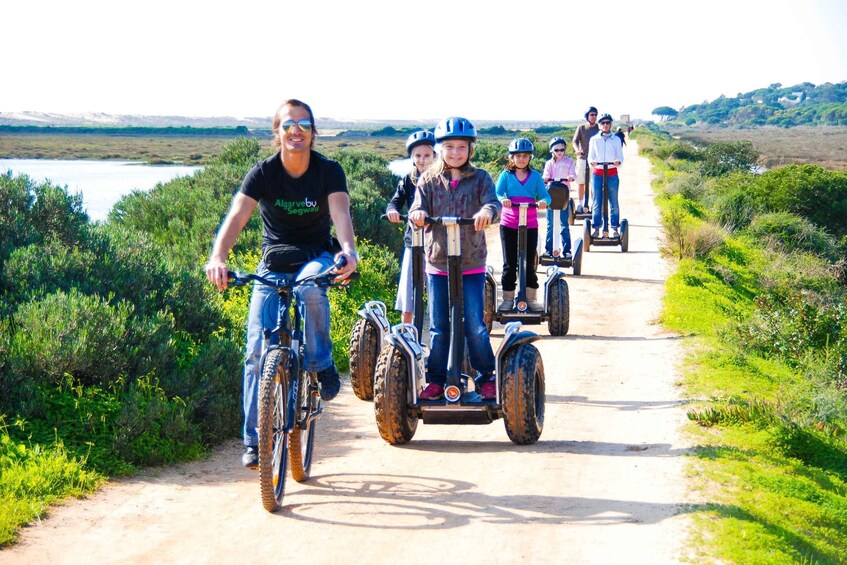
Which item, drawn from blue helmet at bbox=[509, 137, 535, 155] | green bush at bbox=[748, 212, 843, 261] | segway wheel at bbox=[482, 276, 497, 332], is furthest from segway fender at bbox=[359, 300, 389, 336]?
green bush at bbox=[748, 212, 843, 261]

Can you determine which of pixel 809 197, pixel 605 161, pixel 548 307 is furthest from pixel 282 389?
pixel 809 197

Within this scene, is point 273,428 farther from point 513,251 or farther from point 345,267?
point 513,251

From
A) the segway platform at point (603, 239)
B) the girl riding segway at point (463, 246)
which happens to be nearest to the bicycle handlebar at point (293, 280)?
the girl riding segway at point (463, 246)

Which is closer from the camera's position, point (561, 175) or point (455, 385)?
point (455, 385)

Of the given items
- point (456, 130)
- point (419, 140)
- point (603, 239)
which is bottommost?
point (603, 239)

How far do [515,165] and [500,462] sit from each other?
5.45 m

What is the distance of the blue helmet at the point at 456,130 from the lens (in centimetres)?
737

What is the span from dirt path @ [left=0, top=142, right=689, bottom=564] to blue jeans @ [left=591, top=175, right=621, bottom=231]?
9.41 metres

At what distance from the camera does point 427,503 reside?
637 cm

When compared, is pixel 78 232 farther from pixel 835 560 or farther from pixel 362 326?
pixel 835 560

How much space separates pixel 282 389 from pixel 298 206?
1.06 m

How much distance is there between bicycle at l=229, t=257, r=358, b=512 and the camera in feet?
19.0

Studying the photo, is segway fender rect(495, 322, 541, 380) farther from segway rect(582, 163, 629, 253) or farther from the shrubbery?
segway rect(582, 163, 629, 253)

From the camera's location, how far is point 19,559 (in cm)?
539
